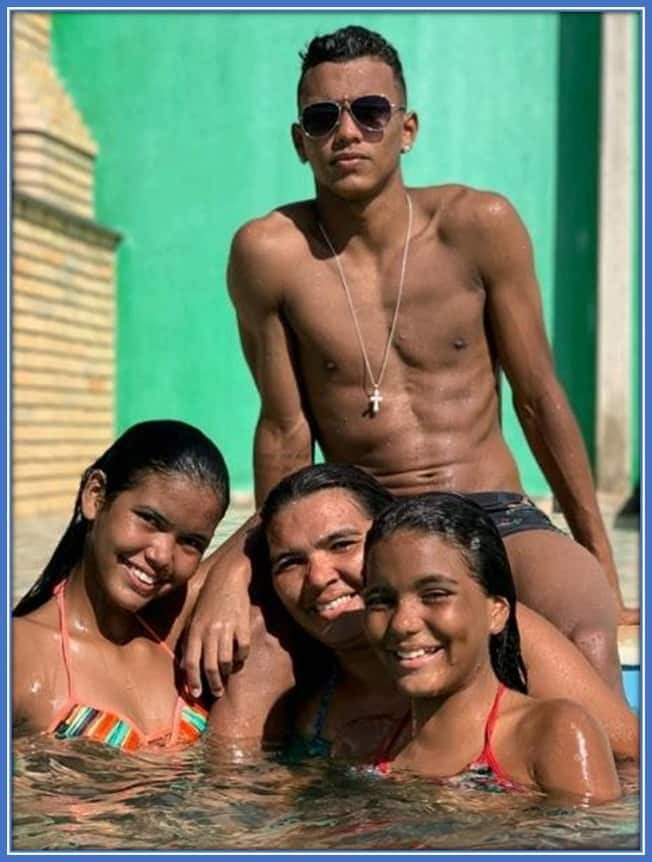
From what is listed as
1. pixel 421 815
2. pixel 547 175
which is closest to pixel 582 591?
pixel 421 815

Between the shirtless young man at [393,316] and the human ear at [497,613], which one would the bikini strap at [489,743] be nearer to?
the human ear at [497,613]

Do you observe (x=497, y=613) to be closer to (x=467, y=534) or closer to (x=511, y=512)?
(x=467, y=534)

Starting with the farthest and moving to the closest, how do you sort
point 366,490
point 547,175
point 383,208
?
point 547,175, point 383,208, point 366,490

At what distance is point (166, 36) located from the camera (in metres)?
14.0

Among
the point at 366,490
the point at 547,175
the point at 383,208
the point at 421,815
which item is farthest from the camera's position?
the point at 547,175

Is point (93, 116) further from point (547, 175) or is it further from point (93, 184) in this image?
point (547, 175)

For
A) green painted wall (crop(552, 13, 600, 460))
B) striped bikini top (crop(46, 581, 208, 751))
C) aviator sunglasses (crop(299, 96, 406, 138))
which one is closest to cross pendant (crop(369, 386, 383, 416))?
aviator sunglasses (crop(299, 96, 406, 138))

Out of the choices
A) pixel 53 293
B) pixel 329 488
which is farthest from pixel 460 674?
pixel 53 293

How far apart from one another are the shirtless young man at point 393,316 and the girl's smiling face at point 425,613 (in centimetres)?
95

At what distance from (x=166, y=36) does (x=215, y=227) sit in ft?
6.00

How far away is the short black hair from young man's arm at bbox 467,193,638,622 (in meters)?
0.45

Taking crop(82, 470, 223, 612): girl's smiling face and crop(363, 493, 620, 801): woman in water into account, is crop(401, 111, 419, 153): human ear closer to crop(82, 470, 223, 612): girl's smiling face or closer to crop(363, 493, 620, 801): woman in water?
crop(82, 470, 223, 612): girl's smiling face

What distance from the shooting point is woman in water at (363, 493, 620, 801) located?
2973 mm

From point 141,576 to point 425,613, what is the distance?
872mm
